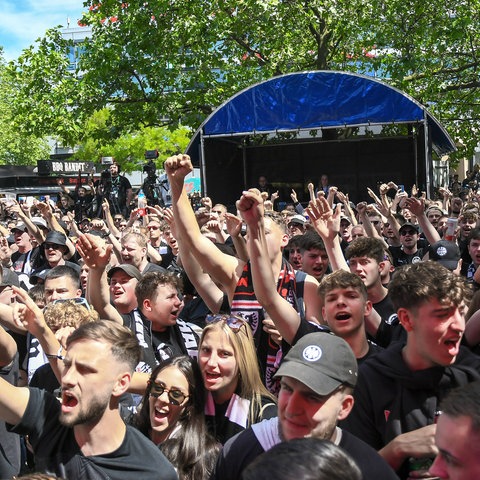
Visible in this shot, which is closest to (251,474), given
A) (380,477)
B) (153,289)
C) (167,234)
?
(380,477)

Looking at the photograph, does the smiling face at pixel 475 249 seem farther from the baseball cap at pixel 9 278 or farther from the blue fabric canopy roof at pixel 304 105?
the blue fabric canopy roof at pixel 304 105

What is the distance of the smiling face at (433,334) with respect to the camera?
2.92 metres

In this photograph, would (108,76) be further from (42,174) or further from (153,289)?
(153,289)

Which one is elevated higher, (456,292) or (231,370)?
(456,292)

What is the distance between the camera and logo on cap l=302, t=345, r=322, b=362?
8.24ft

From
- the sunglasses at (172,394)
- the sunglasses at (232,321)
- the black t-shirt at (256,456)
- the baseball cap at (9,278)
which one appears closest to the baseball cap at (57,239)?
the baseball cap at (9,278)

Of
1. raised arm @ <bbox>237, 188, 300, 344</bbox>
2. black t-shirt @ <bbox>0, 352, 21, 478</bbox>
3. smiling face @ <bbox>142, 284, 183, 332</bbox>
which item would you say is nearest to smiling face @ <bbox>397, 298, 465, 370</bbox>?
raised arm @ <bbox>237, 188, 300, 344</bbox>

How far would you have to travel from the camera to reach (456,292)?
3.04m

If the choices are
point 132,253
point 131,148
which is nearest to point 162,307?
point 132,253

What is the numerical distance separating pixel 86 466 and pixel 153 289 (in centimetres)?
202

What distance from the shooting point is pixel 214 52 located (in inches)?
741

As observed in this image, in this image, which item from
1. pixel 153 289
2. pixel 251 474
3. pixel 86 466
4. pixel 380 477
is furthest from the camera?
pixel 153 289

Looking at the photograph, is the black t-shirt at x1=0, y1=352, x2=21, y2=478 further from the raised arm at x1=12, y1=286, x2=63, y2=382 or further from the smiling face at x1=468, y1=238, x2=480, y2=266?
the smiling face at x1=468, y1=238, x2=480, y2=266

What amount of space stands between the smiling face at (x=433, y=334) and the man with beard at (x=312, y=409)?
0.47 meters
